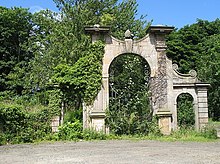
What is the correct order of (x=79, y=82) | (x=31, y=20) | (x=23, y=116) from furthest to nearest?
(x=31, y=20) < (x=79, y=82) < (x=23, y=116)

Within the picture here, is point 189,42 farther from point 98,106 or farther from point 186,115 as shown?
point 98,106

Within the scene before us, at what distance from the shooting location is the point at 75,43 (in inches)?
984

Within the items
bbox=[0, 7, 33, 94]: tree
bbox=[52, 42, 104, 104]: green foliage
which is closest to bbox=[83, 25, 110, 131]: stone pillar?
bbox=[52, 42, 104, 104]: green foliage

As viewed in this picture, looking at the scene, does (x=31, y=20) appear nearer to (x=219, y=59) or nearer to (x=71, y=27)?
(x=71, y=27)

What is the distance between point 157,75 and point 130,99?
1776 millimetres

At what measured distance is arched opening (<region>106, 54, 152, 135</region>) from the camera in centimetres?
1549

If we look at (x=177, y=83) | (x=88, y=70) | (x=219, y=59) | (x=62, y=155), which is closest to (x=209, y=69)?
(x=219, y=59)

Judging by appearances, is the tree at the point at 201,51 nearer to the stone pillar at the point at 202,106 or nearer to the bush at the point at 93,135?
the stone pillar at the point at 202,106

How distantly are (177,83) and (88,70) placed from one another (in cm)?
444

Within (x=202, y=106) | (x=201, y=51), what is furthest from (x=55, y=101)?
(x=201, y=51)

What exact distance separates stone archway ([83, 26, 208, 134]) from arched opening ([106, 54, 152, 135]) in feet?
1.53

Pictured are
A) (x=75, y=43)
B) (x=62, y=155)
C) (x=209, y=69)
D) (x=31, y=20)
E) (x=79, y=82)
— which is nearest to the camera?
(x=62, y=155)

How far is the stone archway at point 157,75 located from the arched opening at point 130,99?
467 mm

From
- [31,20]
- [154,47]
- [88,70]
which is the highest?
[31,20]
